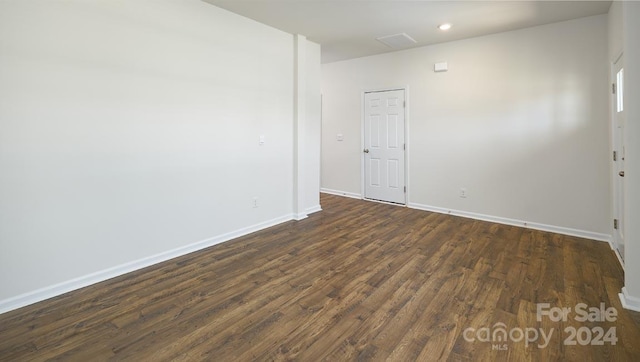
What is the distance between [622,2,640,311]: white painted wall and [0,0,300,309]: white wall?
3500mm

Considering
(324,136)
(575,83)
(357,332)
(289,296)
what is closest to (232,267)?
(289,296)

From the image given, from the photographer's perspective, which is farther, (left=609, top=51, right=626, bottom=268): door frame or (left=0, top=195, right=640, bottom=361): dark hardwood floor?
(left=609, top=51, right=626, bottom=268): door frame

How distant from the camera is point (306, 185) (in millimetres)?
4906

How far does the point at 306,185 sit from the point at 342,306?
9.05 feet

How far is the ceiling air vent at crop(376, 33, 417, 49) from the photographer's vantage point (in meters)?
4.47

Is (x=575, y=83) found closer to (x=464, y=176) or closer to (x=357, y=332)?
(x=464, y=176)

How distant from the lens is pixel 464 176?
479cm

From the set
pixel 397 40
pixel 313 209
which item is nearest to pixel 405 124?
pixel 397 40

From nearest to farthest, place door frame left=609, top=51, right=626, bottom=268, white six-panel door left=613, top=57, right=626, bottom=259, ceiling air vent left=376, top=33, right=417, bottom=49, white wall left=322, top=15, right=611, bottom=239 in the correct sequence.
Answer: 1. white six-panel door left=613, top=57, right=626, bottom=259
2. door frame left=609, top=51, right=626, bottom=268
3. white wall left=322, top=15, right=611, bottom=239
4. ceiling air vent left=376, top=33, right=417, bottom=49

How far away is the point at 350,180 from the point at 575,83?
3.68 meters

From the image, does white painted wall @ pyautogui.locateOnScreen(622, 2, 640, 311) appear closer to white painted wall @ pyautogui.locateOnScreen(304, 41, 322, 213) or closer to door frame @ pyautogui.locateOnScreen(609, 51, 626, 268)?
door frame @ pyautogui.locateOnScreen(609, 51, 626, 268)

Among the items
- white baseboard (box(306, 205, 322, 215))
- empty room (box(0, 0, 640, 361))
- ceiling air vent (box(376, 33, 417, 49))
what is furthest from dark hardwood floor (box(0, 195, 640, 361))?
ceiling air vent (box(376, 33, 417, 49))

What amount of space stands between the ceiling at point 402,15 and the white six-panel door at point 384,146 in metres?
1.23

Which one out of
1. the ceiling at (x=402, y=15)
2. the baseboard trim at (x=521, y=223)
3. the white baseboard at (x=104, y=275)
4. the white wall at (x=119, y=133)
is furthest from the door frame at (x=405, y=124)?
the white baseboard at (x=104, y=275)
